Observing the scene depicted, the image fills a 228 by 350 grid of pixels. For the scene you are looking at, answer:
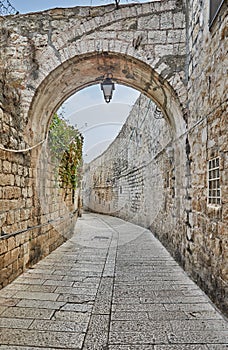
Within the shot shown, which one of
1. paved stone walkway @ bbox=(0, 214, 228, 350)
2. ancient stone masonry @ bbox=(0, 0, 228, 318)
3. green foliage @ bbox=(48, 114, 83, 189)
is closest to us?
paved stone walkway @ bbox=(0, 214, 228, 350)

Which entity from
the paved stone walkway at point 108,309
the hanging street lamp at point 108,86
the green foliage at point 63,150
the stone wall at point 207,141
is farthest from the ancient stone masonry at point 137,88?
the green foliage at point 63,150

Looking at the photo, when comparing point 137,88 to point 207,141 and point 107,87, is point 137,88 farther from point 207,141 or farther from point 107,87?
point 207,141

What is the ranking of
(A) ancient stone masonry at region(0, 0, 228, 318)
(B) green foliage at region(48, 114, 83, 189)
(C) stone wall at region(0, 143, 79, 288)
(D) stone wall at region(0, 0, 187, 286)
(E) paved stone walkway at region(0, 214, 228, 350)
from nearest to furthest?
(E) paved stone walkway at region(0, 214, 228, 350)
(A) ancient stone masonry at region(0, 0, 228, 318)
(C) stone wall at region(0, 143, 79, 288)
(D) stone wall at region(0, 0, 187, 286)
(B) green foliage at region(48, 114, 83, 189)

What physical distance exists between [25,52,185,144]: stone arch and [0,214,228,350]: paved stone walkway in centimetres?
206

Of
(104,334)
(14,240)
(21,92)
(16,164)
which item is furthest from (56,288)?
(21,92)

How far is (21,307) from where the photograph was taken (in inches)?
101

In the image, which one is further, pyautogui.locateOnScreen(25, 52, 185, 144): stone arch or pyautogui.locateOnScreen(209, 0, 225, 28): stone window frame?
pyautogui.locateOnScreen(25, 52, 185, 144): stone arch

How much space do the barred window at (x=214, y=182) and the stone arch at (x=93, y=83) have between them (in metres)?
1.38

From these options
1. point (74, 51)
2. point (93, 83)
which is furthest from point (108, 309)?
point (93, 83)

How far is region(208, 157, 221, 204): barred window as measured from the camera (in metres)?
2.65

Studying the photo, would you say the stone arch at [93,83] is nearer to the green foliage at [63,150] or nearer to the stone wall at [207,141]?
the stone wall at [207,141]

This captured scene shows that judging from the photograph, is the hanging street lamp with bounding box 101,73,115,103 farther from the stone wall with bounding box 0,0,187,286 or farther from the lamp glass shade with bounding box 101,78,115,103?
the stone wall with bounding box 0,0,187,286

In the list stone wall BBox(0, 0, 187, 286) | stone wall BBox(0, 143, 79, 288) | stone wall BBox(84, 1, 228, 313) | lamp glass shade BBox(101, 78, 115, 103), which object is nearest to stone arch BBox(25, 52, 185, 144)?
stone wall BBox(0, 0, 187, 286)

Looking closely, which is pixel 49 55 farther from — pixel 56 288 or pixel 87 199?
pixel 87 199
